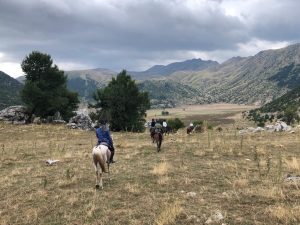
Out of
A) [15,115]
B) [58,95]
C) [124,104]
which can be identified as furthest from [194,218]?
[58,95]

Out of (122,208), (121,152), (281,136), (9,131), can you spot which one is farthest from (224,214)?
(9,131)

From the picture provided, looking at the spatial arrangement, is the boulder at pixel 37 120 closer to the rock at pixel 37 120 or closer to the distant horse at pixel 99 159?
the rock at pixel 37 120

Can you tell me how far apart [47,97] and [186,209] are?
2176 inches

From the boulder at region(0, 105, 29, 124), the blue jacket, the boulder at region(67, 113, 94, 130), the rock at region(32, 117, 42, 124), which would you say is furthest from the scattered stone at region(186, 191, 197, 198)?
the boulder at region(0, 105, 29, 124)

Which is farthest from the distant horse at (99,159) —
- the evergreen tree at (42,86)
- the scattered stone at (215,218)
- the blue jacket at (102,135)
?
the evergreen tree at (42,86)

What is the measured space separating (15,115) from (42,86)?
248 inches

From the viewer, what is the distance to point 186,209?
12.3 metres

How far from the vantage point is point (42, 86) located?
65.2 meters

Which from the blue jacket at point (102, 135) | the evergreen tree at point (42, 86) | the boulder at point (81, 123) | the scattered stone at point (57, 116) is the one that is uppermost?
the evergreen tree at point (42, 86)

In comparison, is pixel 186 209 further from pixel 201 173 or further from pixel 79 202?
pixel 201 173

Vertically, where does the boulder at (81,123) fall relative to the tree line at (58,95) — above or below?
below

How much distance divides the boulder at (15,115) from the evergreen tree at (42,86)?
4.21ft

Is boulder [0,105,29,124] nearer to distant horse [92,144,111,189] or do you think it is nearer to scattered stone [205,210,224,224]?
distant horse [92,144,111,189]

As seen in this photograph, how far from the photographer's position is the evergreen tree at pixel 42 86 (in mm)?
63375
